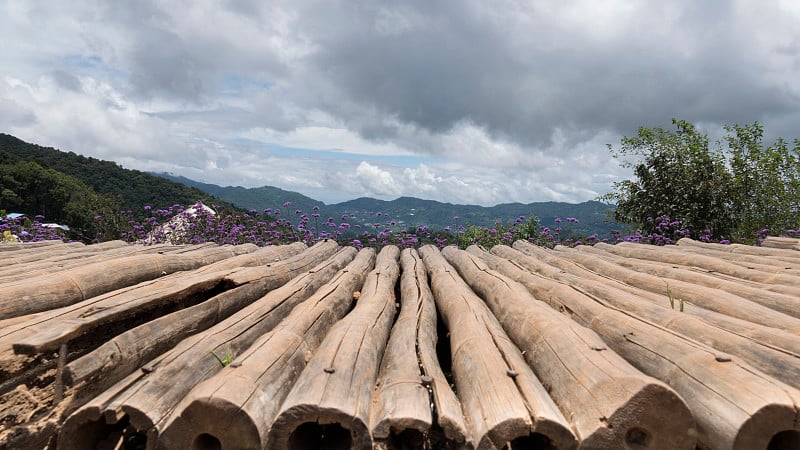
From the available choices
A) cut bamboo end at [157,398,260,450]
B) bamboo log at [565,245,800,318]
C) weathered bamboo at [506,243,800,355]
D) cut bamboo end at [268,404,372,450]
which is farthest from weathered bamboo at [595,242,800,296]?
cut bamboo end at [157,398,260,450]

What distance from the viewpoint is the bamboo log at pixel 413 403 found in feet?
6.88

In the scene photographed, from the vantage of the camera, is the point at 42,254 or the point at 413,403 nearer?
the point at 413,403

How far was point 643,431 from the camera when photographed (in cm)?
212

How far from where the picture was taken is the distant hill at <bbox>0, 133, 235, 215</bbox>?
126 feet

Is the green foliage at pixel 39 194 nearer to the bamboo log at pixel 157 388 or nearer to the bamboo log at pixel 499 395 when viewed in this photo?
the bamboo log at pixel 157 388

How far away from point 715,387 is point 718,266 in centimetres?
425

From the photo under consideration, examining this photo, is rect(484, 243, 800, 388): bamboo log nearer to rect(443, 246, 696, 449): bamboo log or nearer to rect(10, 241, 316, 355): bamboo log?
rect(443, 246, 696, 449): bamboo log

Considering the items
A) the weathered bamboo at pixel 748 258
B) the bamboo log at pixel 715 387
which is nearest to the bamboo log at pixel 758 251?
the weathered bamboo at pixel 748 258

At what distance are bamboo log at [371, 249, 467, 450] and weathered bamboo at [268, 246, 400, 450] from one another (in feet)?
0.25

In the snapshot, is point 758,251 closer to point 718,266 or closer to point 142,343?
point 718,266

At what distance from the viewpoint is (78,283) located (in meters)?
3.86

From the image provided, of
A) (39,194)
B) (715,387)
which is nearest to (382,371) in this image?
(715,387)

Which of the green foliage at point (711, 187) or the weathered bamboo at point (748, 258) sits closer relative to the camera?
the weathered bamboo at point (748, 258)

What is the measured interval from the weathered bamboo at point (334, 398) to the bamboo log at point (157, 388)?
0.67m
